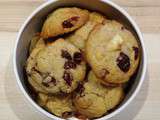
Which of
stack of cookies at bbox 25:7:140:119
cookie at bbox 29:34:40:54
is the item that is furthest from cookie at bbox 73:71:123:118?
cookie at bbox 29:34:40:54

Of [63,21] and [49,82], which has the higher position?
[63,21]

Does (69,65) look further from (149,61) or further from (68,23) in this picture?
(149,61)

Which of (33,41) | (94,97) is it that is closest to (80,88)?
(94,97)

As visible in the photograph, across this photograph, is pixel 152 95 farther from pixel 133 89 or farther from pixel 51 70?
pixel 51 70

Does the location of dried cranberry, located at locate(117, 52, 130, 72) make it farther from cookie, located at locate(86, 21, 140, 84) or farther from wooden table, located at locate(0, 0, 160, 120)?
wooden table, located at locate(0, 0, 160, 120)

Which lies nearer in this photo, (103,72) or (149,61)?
(103,72)

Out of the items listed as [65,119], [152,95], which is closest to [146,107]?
[152,95]

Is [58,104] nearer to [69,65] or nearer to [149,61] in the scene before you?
[69,65]
